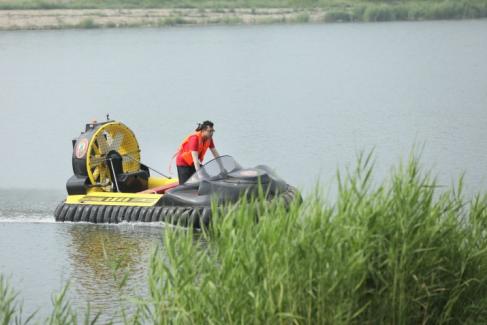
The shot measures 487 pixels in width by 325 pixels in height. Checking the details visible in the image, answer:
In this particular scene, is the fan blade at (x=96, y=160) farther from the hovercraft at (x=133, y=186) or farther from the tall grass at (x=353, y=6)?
the tall grass at (x=353, y=6)

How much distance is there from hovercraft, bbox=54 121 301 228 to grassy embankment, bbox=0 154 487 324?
4.51 m

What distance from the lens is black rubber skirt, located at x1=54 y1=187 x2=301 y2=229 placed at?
42.2ft

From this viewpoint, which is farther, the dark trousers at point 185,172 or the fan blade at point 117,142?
the fan blade at point 117,142

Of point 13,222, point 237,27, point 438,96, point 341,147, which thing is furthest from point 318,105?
point 237,27

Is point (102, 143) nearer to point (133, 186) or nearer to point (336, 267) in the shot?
point (133, 186)

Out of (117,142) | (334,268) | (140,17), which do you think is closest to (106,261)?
(117,142)

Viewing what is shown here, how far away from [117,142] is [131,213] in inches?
58.1

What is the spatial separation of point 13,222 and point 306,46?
31.2 metres

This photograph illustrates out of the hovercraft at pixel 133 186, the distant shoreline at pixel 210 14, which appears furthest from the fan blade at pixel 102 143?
the distant shoreline at pixel 210 14

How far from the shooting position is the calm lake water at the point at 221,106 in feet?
44.2

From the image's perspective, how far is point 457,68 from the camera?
35.1 metres

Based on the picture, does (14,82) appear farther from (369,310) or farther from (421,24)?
(369,310)

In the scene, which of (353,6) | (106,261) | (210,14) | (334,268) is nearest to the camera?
(334,268)

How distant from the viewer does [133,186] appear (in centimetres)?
1422
